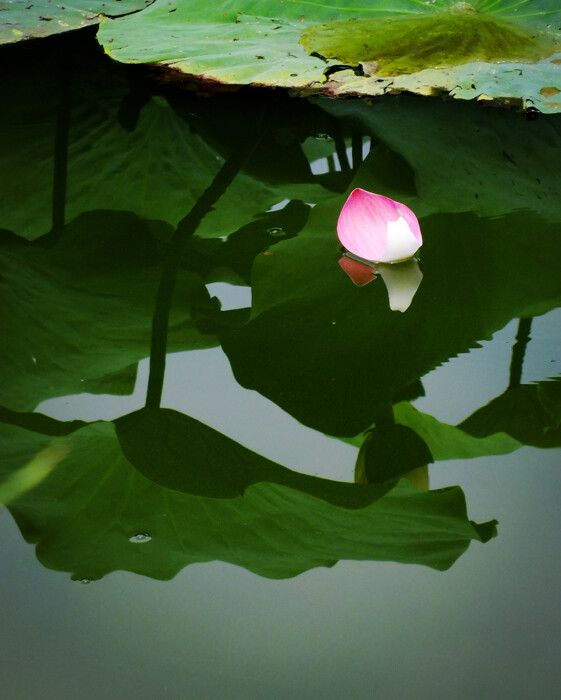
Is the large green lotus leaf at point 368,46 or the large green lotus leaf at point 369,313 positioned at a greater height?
the large green lotus leaf at point 368,46

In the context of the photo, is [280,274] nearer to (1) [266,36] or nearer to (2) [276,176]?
(2) [276,176]

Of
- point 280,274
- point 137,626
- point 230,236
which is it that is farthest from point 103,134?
point 137,626

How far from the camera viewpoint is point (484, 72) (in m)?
1.51

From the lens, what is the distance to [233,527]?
720 mm

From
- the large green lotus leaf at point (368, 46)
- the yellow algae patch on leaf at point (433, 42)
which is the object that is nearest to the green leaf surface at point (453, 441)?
the large green lotus leaf at point (368, 46)

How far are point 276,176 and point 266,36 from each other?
46 cm

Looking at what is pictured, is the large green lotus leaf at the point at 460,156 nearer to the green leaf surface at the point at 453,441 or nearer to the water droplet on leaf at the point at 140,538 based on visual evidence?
the green leaf surface at the point at 453,441

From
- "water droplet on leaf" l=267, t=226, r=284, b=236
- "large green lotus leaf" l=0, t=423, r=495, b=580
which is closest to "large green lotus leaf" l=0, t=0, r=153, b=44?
"water droplet on leaf" l=267, t=226, r=284, b=236

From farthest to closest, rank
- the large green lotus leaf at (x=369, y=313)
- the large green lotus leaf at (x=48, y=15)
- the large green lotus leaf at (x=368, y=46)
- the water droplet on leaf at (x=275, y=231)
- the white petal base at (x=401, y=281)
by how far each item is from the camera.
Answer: the large green lotus leaf at (x=48, y=15), the large green lotus leaf at (x=368, y=46), the water droplet on leaf at (x=275, y=231), the white petal base at (x=401, y=281), the large green lotus leaf at (x=369, y=313)

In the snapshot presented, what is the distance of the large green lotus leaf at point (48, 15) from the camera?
5.96 feet

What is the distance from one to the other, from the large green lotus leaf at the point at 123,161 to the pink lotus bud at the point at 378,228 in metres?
0.23

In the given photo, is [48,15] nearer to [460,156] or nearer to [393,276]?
[460,156]

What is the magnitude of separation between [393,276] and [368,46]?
0.73 m

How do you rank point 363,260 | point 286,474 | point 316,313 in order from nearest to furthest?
1. point 286,474
2. point 316,313
3. point 363,260
